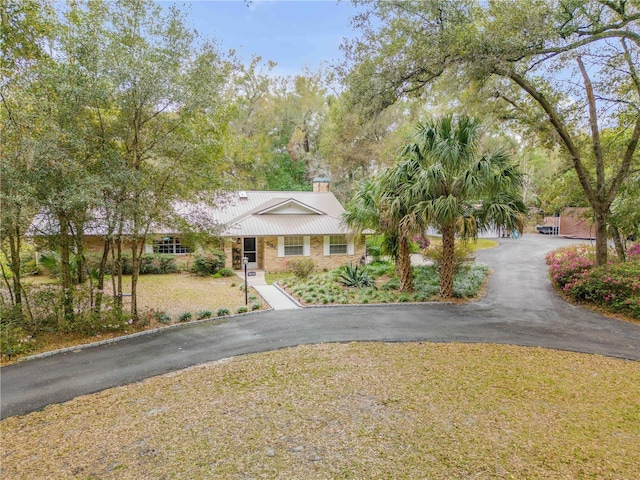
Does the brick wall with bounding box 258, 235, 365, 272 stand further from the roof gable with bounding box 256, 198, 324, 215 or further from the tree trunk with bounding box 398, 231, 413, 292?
the tree trunk with bounding box 398, 231, 413, 292

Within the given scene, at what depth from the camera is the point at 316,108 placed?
105 feet

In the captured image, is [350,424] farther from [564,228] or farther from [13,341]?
[564,228]

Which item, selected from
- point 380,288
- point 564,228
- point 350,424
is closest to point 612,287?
point 380,288

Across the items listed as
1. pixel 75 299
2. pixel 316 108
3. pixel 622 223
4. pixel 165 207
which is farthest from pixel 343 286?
pixel 316 108

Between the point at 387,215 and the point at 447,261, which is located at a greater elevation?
the point at 387,215

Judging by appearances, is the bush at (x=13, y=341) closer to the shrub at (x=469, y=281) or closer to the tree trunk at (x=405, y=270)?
the tree trunk at (x=405, y=270)

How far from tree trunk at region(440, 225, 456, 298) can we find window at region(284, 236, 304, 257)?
816cm

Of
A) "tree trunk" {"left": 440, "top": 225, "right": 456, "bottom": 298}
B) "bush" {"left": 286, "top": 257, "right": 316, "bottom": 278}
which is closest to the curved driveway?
"tree trunk" {"left": 440, "top": 225, "right": 456, "bottom": 298}

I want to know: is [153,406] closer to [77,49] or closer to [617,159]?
[77,49]

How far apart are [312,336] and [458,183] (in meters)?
6.33

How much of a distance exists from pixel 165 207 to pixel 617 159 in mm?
13845

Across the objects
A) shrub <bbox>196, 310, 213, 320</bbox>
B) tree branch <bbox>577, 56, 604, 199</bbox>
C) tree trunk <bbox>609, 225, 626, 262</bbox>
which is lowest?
shrub <bbox>196, 310, 213, 320</bbox>

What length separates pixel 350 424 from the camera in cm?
441

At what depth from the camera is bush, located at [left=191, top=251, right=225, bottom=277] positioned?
16.6 meters
